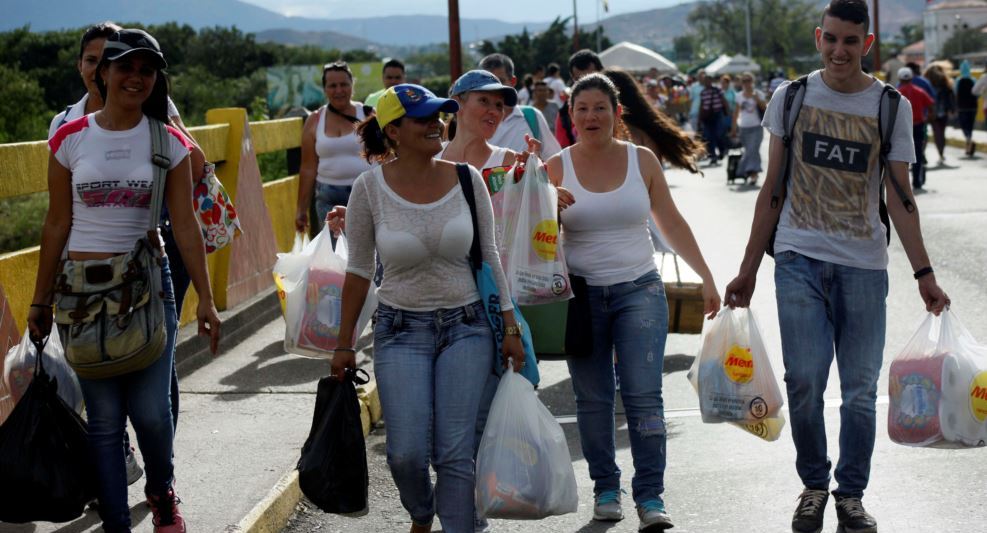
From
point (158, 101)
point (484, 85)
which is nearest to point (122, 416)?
point (158, 101)

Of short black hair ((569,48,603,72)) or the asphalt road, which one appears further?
short black hair ((569,48,603,72))

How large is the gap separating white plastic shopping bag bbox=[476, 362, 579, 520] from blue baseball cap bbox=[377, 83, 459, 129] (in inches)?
37.6

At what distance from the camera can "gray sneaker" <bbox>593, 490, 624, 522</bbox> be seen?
223 inches

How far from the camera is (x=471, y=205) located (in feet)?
15.7

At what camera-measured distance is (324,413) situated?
4.68 m

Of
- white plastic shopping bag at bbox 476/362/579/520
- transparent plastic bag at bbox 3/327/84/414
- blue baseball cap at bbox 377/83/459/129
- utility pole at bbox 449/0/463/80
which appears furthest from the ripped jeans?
utility pole at bbox 449/0/463/80

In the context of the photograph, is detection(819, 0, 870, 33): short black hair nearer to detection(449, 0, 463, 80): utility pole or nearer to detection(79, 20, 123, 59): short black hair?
detection(79, 20, 123, 59): short black hair

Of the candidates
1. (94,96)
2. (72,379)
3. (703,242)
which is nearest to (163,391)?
(72,379)

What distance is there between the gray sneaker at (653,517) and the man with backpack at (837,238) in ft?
1.62

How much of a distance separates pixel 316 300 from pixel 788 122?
2.79 m

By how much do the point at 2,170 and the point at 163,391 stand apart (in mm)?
2399

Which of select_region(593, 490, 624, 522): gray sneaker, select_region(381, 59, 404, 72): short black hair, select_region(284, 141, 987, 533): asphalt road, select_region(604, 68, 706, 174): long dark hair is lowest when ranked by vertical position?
select_region(284, 141, 987, 533): asphalt road

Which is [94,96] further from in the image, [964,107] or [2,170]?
[964,107]

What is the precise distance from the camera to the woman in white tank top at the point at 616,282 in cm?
549
